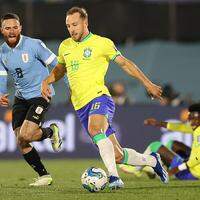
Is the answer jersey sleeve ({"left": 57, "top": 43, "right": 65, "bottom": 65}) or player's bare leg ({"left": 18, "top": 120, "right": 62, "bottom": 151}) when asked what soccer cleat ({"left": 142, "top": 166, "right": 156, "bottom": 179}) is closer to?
player's bare leg ({"left": 18, "top": 120, "right": 62, "bottom": 151})

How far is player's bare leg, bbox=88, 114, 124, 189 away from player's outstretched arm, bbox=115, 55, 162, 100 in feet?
2.24

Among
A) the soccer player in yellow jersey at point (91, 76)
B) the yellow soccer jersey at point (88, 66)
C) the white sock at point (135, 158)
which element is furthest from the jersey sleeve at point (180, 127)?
the yellow soccer jersey at point (88, 66)

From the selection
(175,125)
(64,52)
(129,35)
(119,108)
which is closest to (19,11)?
(129,35)

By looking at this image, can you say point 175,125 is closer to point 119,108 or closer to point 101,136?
point 101,136

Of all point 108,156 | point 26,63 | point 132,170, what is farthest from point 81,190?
point 132,170

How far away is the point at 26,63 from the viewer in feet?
42.5

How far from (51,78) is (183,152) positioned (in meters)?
3.62

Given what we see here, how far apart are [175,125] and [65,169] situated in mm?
3971

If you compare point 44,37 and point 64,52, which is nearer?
point 64,52

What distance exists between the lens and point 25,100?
13.2 m

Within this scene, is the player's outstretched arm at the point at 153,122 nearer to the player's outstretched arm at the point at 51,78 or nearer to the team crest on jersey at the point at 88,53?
the player's outstretched arm at the point at 51,78

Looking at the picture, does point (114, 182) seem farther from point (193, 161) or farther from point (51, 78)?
point (193, 161)

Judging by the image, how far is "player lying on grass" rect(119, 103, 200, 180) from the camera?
13594 mm

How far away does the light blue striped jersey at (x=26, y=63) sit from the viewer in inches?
510
